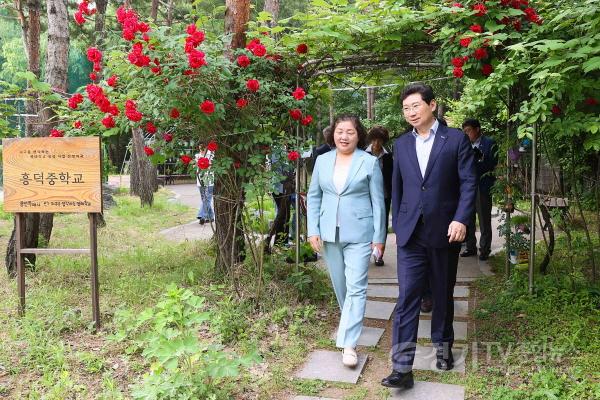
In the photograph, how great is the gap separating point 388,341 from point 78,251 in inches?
108

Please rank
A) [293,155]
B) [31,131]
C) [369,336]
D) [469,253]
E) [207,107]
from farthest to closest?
[469,253] → [31,131] → [293,155] → [369,336] → [207,107]

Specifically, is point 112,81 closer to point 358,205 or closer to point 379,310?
point 358,205

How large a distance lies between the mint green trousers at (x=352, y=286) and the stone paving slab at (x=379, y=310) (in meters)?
0.99

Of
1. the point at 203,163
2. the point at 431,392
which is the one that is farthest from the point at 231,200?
the point at 431,392

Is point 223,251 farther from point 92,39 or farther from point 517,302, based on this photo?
point 92,39

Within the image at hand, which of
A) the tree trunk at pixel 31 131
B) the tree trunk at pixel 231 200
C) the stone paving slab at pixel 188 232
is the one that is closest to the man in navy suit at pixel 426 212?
the tree trunk at pixel 231 200

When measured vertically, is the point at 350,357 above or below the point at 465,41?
below

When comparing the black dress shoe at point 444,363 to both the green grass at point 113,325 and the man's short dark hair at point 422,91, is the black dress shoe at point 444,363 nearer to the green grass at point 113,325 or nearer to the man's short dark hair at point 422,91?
the green grass at point 113,325

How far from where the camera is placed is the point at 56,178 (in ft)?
14.7

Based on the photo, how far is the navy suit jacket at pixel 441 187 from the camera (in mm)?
3348

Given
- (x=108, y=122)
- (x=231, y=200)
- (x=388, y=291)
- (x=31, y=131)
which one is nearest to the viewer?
(x=108, y=122)

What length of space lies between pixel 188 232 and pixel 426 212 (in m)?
6.61

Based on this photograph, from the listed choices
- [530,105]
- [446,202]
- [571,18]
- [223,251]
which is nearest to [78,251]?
[223,251]

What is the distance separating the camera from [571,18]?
3.75m
